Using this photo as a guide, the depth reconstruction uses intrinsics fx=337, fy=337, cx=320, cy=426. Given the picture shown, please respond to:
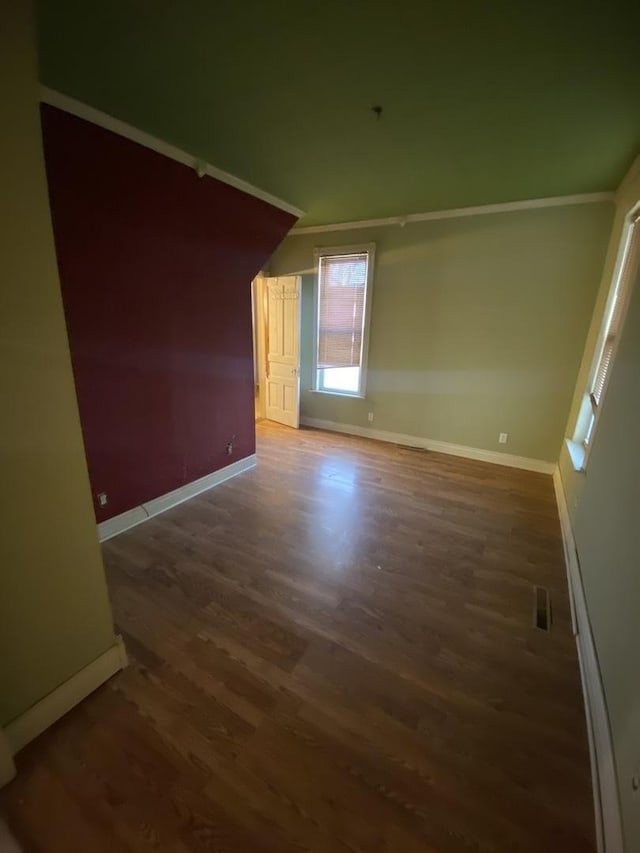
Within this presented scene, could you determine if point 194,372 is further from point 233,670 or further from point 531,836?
point 531,836

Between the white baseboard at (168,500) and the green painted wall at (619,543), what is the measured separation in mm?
2613

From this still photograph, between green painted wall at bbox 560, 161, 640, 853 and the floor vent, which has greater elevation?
green painted wall at bbox 560, 161, 640, 853

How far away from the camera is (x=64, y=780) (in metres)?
1.14

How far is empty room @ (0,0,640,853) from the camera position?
108 centimetres

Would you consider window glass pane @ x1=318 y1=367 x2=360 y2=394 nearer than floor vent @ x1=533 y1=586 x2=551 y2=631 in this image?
No

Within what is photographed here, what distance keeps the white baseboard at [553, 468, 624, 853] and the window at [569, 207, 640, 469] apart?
44.0 inches

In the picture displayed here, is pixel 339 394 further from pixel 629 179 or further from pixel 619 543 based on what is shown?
pixel 619 543

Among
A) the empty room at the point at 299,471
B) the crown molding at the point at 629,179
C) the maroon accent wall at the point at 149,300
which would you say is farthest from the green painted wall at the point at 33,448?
the crown molding at the point at 629,179

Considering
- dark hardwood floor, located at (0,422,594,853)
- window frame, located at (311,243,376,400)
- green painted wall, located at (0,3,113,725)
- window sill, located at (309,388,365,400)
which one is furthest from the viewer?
window sill, located at (309,388,365,400)

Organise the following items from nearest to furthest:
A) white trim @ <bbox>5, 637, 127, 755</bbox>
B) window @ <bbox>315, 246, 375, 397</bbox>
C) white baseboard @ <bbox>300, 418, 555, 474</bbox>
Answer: white trim @ <bbox>5, 637, 127, 755</bbox>, white baseboard @ <bbox>300, 418, 555, 474</bbox>, window @ <bbox>315, 246, 375, 397</bbox>

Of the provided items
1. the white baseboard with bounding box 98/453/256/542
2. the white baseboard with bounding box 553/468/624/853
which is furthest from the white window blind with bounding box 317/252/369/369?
the white baseboard with bounding box 553/468/624/853

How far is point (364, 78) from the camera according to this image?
1619 millimetres

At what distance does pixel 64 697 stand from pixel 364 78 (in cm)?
301

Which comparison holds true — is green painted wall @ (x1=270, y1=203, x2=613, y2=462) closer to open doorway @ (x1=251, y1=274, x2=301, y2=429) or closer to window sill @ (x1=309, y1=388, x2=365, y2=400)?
window sill @ (x1=309, y1=388, x2=365, y2=400)
